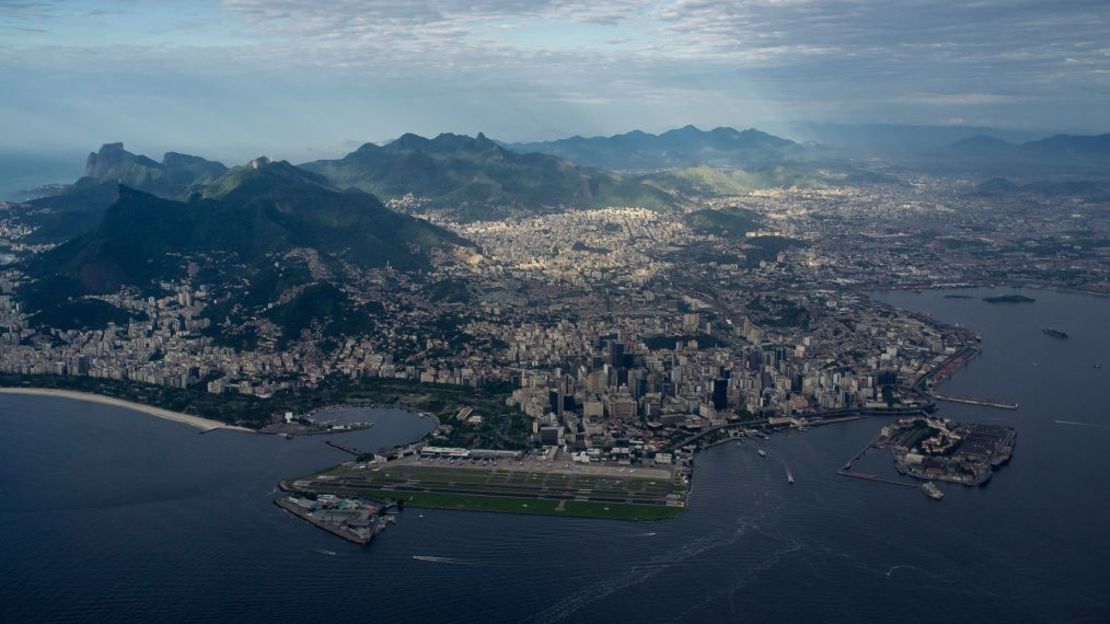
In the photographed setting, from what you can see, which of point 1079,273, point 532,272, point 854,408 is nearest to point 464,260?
point 532,272

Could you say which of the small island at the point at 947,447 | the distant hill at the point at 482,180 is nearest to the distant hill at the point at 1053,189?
the distant hill at the point at 482,180

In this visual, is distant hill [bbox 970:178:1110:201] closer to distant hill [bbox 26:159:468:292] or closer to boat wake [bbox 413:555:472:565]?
distant hill [bbox 26:159:468:292]

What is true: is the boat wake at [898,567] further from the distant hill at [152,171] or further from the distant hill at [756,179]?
the distant hill at [756,179]

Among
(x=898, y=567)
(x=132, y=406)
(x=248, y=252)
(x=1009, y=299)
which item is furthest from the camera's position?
(x=248, y=252)

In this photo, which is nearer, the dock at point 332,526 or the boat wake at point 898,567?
the boat wake at point 898,567

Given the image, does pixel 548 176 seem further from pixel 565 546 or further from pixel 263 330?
pixel 565 546

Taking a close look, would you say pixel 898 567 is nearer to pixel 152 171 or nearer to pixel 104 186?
pixel 104 186

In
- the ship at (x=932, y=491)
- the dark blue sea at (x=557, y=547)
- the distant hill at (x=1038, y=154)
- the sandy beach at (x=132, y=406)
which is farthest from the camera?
the distant hill at (x=1038, y=154)

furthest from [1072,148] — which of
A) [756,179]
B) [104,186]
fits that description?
[104,186]
